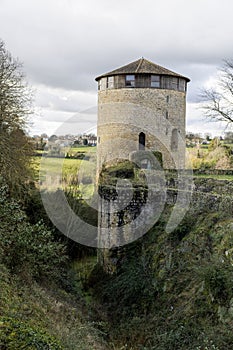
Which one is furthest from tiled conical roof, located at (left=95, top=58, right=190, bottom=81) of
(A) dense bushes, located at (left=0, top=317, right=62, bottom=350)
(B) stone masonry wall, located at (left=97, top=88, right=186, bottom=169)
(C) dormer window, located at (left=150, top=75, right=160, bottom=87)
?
(A) dense bushes, located at (left=0, top=317, right=62, bottom=350)

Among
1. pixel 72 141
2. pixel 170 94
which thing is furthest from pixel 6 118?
pixel 170 94

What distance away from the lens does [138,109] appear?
2339 centimetres

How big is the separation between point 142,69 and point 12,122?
30.5 feet

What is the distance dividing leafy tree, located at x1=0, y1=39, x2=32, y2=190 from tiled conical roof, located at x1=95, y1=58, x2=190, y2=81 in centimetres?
713

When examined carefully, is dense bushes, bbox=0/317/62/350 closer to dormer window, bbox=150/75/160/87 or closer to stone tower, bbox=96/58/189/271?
stone tower, bbox=96/58/189/271

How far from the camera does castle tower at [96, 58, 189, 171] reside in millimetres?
23422

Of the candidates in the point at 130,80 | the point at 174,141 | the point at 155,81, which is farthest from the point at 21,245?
the point at 174,141

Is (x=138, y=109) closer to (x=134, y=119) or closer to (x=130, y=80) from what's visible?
(x=134, y=119)

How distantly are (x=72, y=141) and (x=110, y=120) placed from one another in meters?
5.04

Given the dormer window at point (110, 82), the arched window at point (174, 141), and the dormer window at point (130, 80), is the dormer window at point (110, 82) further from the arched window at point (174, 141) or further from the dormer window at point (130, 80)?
the arched window at point (174, 141)

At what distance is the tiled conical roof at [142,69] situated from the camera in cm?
2334

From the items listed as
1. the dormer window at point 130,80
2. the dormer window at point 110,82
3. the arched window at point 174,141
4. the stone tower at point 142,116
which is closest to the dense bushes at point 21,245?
the stone tower at point 142,116

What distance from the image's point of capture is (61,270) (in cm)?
1573

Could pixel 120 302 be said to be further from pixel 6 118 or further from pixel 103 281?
pixel 6 118
